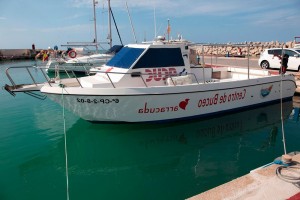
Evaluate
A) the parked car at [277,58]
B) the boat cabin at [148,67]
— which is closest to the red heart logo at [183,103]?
the boat cabin at [148,67]

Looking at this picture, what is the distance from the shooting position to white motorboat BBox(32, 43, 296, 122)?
23.9 feet

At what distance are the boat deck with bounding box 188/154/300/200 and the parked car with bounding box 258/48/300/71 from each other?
11.7 m

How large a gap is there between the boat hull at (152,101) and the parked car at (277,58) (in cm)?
710

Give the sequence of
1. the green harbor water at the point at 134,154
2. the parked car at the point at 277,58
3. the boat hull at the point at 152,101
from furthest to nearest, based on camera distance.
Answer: the parked car at the point at 277,58 < the boat hull at the point at 152,101 < the green harbor water at the point at 134,154

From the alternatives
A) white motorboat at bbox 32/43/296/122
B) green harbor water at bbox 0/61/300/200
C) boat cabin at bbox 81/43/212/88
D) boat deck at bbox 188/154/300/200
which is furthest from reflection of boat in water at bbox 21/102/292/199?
boat cabin at bbox 81/43/212/88

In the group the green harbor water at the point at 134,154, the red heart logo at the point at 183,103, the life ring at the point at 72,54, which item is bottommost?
the green harbor water at the point at 134,154

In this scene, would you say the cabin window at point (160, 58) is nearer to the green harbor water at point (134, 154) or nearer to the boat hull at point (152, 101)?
the boat hull at point (152, 101)

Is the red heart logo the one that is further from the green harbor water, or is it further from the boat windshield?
the boat windshield

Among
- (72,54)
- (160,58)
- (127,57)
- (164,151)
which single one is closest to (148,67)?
(160,58)

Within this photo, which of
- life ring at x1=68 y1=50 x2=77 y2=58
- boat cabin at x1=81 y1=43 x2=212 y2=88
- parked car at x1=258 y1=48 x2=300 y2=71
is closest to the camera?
boat cabin at x1=81 y1=43 x2=212 y2=88

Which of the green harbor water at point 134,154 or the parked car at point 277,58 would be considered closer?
the green harbor water at point 134,154

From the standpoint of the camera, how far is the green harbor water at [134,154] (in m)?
5.32

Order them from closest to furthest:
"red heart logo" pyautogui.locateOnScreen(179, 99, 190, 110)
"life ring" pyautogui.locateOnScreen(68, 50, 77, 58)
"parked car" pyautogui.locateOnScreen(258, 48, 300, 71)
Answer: "red heart logo" pyautogui.locateOnScreen(179, 99, 190, 110) < "parked car" pyautogui.locateOnScreen(258, 48, 300, 71) < "life ring" pyautogui.locateOnScreen(68, 50, 77, 58)

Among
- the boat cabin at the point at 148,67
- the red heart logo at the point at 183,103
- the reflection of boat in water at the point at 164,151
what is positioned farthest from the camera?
the red heart logo at the point at 183,103
